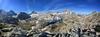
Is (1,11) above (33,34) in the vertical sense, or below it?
above

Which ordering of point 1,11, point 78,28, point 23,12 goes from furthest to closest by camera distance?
point 1,11, point 23,12, point 78,28

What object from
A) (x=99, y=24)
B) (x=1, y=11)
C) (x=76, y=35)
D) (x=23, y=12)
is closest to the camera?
(x=76, y=35)

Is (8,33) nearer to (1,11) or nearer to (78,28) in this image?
(78,28)

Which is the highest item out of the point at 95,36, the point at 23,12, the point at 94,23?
the point at 23,12

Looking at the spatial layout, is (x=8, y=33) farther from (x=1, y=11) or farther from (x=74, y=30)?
(x=1, y=11)

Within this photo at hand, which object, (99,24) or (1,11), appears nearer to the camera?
(99,24)

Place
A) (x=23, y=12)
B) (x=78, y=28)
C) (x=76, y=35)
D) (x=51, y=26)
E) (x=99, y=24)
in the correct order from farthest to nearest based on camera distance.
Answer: (x=23, y=12) < (x=51, y=26) < (x=99, y=24) < (x=78, y=28) < (x=76, y=35)

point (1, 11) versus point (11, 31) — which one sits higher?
point (1, 11)

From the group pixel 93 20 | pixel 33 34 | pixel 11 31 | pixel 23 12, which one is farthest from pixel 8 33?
pixel 23 12

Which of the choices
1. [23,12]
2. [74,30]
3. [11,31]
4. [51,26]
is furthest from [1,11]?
[74,30]
